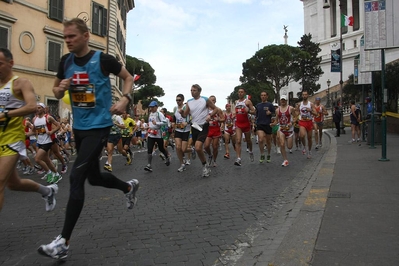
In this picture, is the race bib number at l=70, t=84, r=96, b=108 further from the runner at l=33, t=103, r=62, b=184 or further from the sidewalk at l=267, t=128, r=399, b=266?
the runner at l=33, t=103, r=62, b=184

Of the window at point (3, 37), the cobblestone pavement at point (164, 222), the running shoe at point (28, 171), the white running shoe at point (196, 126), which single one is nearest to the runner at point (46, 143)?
the cobblestone pavement at point (164, 222)

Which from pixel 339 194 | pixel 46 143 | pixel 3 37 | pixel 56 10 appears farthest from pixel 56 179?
pixel 56 10

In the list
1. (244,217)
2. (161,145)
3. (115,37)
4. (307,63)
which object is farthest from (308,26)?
A: (244,217)

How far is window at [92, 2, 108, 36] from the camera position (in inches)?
1107

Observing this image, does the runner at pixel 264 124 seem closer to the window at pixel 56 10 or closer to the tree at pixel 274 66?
the window at pixel 56 10

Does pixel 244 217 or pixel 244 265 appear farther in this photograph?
pixel 244 217

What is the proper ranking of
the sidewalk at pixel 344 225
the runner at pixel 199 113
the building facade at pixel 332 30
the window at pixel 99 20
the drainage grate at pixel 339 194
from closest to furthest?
the sidewalk at pixel 344 225 → the drainage grate at pixel 339 194 → the runner at pixel 199 113 → the window at pixel 99 20 → the building facade at pixel 332 30

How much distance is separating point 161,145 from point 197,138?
6.85 ft

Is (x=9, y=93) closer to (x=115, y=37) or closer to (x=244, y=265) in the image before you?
(x=244, y=265)

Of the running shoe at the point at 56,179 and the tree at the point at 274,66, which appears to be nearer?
the running shoe at the point at 56,179

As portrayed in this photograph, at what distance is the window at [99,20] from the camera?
2812cm

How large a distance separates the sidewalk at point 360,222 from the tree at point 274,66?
58212mm

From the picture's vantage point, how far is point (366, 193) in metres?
5.76

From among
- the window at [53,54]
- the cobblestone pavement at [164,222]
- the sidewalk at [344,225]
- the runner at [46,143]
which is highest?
the window at [53,54]
